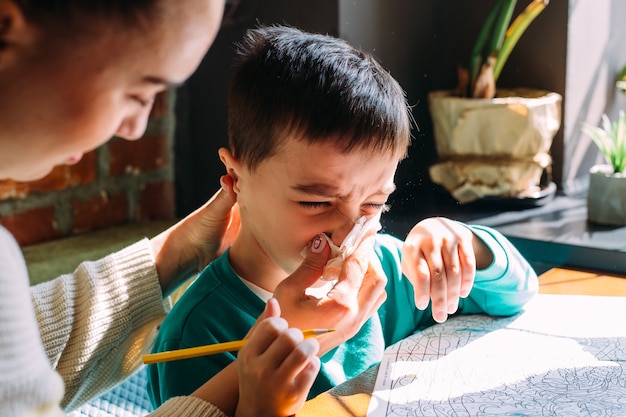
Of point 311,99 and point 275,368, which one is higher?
point 311,99

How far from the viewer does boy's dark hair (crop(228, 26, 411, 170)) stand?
0.72 metres

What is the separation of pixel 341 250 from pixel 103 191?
0.87 m

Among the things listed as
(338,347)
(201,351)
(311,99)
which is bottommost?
(338,347)

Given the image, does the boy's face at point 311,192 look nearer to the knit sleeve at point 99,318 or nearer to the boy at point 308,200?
the boy at point 308,200

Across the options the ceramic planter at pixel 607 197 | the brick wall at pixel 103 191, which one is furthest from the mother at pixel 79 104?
the brick wall at pixel 103 191

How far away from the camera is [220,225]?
0.89 m

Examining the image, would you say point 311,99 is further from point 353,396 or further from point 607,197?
point 607,197

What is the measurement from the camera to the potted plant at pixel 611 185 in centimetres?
119

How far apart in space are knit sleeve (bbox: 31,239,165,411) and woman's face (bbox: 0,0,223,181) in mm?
377

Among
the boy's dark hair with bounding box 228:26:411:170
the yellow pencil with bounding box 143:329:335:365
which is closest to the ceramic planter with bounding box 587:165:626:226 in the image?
the boy's dark hair with bounding box 228:26:411:170

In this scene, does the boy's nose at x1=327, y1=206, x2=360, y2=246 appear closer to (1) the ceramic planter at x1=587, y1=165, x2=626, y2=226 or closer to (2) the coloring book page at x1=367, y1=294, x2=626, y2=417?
(2) the coloring book page at x1=367, y1=294, x2=626, y2=417

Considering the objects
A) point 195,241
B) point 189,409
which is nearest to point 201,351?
point 189,409

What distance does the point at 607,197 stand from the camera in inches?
47.3

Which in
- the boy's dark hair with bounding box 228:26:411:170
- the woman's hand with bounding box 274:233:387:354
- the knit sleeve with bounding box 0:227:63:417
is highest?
the boy's dark hair with bounding box 228:26:411:170
